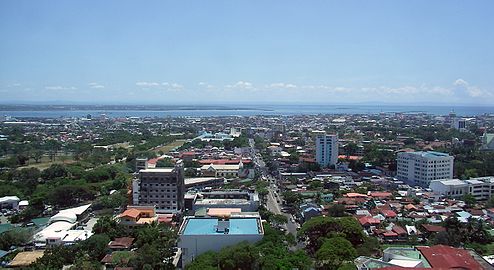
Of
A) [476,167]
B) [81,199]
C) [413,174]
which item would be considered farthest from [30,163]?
→ [476,167]

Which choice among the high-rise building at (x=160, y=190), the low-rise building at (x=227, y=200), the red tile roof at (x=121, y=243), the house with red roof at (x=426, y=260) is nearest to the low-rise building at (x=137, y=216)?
the high-rise building at (x=160, y=190)

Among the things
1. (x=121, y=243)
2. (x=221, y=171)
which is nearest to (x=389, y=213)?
(x=121, y=243)

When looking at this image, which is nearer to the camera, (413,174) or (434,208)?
(434,208)

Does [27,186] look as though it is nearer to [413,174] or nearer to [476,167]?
[413,174]

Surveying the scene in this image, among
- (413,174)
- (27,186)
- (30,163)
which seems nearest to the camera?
(27,186)

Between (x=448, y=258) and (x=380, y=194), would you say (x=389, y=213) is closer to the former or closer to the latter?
(x=380, y=194)

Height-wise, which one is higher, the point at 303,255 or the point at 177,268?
the point at 303,255
